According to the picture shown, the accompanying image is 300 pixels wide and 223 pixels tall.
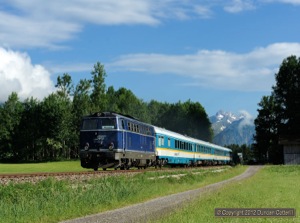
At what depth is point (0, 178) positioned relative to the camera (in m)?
22.7

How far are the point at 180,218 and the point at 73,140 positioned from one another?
97624 mm

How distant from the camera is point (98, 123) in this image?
115ft

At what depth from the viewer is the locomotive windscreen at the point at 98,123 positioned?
34.5m

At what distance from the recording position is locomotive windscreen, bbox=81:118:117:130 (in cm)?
3450

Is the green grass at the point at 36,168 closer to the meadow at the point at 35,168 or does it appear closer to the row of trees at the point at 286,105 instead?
the meadow at the point at 35,168

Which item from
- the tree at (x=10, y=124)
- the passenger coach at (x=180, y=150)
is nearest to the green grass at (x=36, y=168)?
the passenger coach at (x=180, y=150)

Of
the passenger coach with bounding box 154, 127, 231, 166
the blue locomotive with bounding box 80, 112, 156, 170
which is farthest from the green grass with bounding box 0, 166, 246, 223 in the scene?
the passenger coach with bounding box 154, 127, 231, 166

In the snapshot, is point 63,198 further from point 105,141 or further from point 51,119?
point 51,119

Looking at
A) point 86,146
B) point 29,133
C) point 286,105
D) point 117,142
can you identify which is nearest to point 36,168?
point 86,146

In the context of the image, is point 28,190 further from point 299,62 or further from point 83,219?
point 299,62

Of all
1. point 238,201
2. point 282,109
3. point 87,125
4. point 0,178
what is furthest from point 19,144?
point 238,201

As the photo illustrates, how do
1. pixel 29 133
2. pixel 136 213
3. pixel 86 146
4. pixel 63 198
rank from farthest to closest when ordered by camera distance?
pixel 29 133 < pixel 86 146 < pixel 63 198 < pixel 136 213

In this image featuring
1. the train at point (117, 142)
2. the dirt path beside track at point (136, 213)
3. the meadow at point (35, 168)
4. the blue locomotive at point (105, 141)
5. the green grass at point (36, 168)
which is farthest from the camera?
the green grass at point (36, 168)

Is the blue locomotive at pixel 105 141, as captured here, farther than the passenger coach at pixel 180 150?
No
